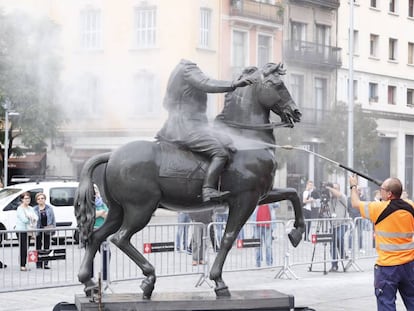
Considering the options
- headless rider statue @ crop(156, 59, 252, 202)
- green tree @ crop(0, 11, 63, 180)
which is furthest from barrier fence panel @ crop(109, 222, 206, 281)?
Answer: headless rider statue @ crop(156, 59, 252, 202)

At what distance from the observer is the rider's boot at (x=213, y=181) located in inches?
352

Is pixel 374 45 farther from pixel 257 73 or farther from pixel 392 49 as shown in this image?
pixel 257 73

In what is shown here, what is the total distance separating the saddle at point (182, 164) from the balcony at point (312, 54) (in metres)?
36.0

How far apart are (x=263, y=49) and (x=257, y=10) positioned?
1.88m

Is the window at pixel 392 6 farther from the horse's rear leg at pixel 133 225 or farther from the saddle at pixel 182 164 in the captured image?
the horse's rear leg at pixel 133 225

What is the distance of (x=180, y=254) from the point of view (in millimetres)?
14570

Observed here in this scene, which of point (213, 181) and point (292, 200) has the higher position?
point (213, 181)

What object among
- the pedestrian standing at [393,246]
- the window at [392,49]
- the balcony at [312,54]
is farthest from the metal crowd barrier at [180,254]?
the window at [392,49]

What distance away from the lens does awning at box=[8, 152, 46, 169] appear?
37.2 metres

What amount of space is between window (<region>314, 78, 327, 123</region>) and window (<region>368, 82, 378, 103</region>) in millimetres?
3521

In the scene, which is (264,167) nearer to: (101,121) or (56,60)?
(56,60)

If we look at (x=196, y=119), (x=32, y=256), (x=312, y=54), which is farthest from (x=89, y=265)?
(x=312, y=54)

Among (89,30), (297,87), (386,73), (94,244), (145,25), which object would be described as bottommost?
(94,244)

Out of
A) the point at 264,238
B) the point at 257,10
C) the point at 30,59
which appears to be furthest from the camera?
the point at 257,10
